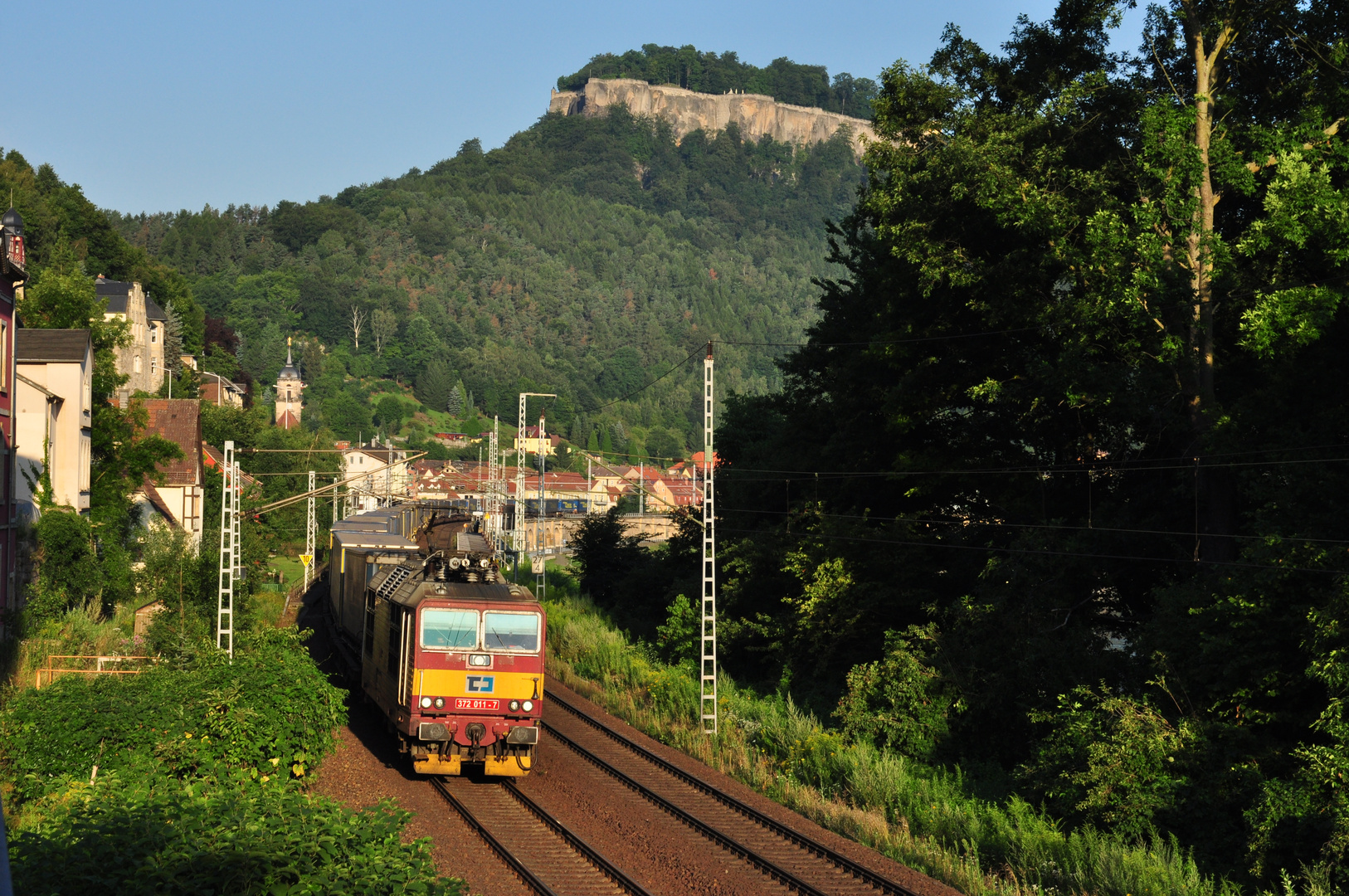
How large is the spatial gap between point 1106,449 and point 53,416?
27849 mm

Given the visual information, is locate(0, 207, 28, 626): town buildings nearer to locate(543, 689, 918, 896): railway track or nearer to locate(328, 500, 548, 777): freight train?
locate(328, 500, 548, 777): freight train

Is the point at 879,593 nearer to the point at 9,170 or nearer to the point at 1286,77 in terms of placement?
the point at 1286,77

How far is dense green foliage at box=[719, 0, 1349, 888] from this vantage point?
57.4ft

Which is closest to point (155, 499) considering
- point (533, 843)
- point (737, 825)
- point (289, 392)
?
point (533, 843)

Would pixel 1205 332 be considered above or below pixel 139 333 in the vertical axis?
below

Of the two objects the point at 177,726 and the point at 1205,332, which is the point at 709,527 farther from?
the point at 177,726

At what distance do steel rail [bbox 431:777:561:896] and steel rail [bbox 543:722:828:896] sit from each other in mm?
2907

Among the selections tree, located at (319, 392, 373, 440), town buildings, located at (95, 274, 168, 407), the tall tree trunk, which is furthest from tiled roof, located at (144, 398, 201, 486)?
tree, located at (319, 392, 373, 440)

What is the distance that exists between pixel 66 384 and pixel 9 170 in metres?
69.2

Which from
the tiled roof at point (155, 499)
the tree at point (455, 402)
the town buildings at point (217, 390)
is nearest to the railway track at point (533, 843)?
the tiled roof at point (155, 499)

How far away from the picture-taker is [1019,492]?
1087 inches

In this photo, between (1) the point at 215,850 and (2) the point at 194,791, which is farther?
(2) the point at 194,791

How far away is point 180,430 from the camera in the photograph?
47.9 metres

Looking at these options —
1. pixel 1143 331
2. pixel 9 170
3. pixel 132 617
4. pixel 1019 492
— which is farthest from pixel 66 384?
pixel 9 170
